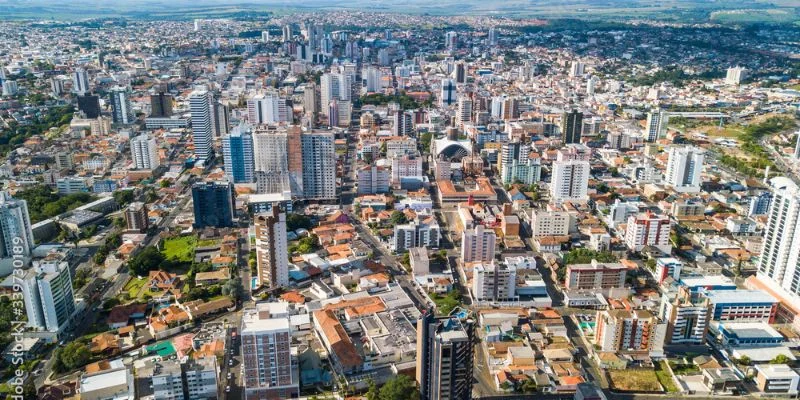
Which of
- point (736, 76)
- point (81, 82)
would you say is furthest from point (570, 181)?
point (81, 82)

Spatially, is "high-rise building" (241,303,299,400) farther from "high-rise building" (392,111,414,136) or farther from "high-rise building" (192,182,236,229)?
"high-rise building" (392,111,414,136)

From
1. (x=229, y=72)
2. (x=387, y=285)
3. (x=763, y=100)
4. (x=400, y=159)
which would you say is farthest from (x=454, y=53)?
(x=387, y=285)

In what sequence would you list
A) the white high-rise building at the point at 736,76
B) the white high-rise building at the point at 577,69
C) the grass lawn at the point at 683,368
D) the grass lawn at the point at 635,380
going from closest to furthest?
the grass lawn at the point at 635,380
the grass lawn at the point at 683,368
the white high-rise building at the point at 736,76
the white high-rise building at the point at 577,69

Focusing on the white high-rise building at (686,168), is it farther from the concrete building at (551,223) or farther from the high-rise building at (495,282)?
the high-rise building at (495,282)

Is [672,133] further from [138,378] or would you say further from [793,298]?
[138,378]

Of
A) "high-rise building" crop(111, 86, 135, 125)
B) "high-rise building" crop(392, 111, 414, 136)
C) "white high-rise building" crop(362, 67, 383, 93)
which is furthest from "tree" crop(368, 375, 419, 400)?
"white high-rise building" crop(362, 67, 383, 93)

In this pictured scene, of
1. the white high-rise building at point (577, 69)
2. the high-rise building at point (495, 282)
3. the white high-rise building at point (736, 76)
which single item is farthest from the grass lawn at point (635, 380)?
the white high-rise building at point (736, 76)
